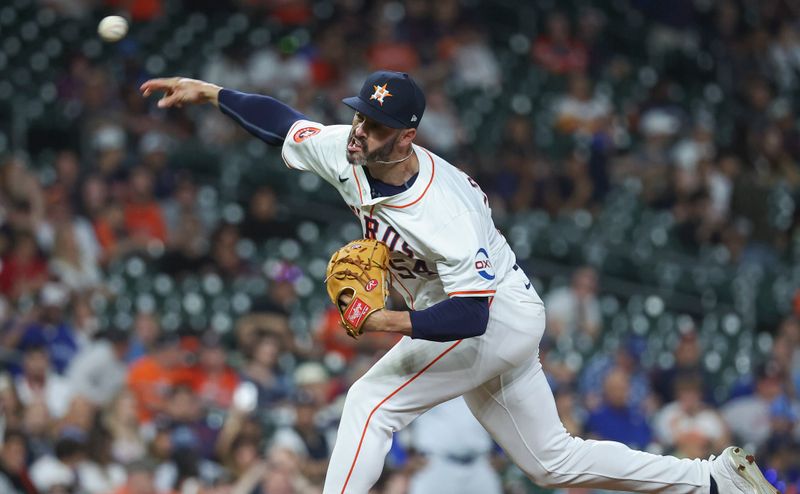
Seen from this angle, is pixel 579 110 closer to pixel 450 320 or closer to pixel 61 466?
pixel 61 466

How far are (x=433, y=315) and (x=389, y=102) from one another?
71 centimetres

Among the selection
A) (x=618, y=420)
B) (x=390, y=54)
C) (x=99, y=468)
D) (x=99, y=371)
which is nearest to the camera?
(x=99, y=468)

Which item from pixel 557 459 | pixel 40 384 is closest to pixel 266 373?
pixel 40 384

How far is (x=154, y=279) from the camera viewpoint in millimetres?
9656

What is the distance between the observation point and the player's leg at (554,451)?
16.4 feet

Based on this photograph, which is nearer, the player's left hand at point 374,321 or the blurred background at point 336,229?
the player's left hand at point 374,321

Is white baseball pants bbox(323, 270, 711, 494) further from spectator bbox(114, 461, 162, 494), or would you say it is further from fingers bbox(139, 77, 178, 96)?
spectator bbox(114, 461, 162, 494)

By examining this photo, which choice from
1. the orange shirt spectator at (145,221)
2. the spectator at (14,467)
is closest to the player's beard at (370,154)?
the spectator at (14,467)

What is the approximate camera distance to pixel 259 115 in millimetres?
5223

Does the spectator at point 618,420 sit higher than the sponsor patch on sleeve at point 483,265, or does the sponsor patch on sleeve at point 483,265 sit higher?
the sponsor patch on sleeve at point 483,265

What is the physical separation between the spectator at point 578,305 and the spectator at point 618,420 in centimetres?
156

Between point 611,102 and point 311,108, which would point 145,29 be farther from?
point 611,102

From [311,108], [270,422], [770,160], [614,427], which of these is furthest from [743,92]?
[270,422]

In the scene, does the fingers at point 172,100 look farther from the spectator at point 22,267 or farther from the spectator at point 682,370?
the spectator at point 682,370
